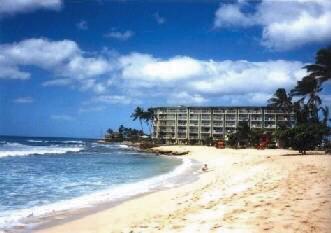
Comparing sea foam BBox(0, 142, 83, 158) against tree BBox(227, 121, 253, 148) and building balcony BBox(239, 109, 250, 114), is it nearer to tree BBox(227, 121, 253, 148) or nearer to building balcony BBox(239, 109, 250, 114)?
tree BBox(227, 121, 253, 148)

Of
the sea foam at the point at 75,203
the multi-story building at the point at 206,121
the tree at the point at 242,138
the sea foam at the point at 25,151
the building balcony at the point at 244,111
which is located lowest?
the sea foam at the point at 75,203

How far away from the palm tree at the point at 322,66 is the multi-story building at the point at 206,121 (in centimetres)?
7496

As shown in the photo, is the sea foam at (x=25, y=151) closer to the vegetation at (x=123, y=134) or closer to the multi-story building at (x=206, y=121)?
the multi-story building at (x=206, y=121)

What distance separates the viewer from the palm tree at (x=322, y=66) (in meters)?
40.2

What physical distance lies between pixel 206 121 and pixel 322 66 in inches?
3537

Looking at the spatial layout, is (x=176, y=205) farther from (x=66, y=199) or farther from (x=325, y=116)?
(x=325, y=116)

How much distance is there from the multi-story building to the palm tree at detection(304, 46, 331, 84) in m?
75.0

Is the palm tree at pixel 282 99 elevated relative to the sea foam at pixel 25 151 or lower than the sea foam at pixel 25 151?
elevated

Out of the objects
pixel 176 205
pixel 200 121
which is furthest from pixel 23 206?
pixel 200 121

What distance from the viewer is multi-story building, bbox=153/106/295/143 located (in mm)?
120700

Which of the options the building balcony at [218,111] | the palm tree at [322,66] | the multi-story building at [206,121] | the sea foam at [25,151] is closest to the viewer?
the palm tree at [322,66]

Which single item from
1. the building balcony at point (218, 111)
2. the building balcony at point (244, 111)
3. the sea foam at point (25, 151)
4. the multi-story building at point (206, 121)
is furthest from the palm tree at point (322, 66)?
the building balcony at point (218, 111)

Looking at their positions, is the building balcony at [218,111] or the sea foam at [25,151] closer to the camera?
the sea foam at [25,151]

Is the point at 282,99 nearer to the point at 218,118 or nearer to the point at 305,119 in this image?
the point at 305,119
